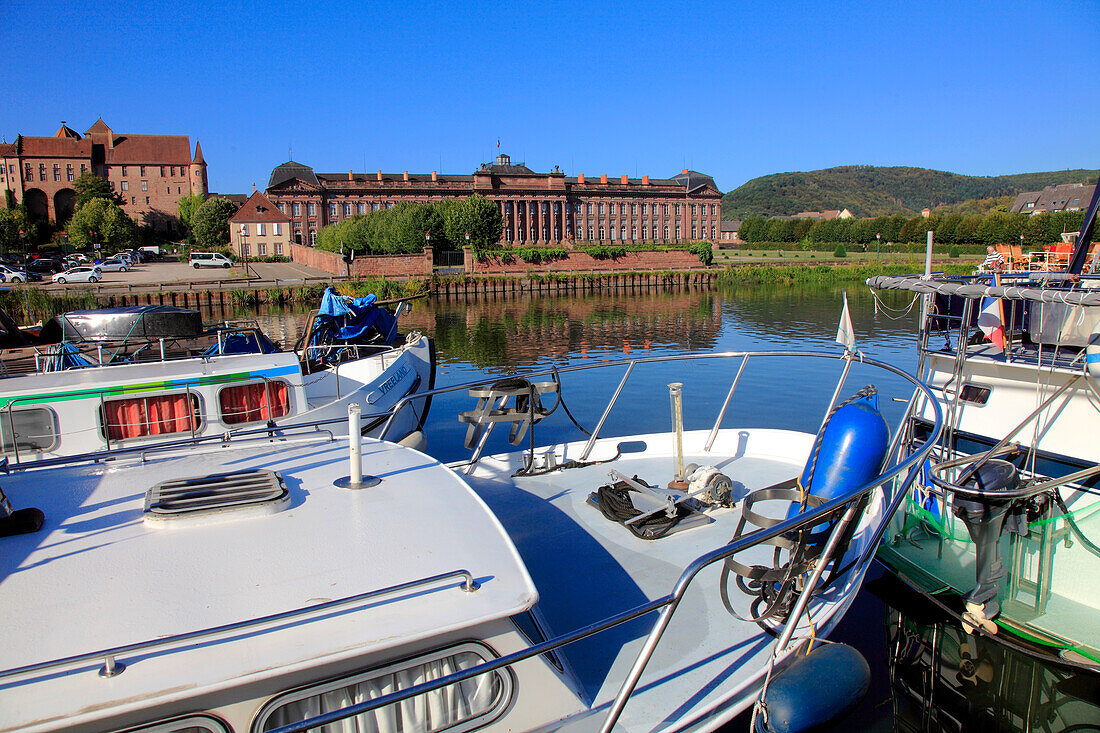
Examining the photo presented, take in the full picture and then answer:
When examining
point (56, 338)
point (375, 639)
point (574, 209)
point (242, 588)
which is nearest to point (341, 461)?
point (242, 588)

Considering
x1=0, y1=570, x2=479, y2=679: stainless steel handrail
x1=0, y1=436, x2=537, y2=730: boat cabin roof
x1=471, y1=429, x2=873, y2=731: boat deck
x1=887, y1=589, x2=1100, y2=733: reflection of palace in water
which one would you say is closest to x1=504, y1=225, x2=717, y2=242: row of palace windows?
x1=471, y1=429, x2=873, y2=731: boat deck

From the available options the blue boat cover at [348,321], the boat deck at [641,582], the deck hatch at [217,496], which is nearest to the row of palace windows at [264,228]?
the blue boat cover at [348,321]

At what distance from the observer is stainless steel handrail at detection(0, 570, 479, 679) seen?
2719mm

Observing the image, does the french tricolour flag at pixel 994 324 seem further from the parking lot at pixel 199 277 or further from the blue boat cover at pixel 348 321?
the parking lot at pixel 199 277

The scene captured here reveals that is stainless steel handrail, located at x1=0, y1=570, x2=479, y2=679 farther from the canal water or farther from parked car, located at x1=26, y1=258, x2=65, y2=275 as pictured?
parked car, located at x1=26, y1=258, x2=65, y2=275

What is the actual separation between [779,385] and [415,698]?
1865 centimetres

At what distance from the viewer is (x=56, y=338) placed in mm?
13156

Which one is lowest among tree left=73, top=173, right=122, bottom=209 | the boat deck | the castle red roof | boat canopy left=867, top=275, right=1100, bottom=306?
the boat deck

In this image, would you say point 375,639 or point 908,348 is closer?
point 375,639

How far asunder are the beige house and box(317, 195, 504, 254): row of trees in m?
10.8

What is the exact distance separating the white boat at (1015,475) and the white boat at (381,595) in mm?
1398

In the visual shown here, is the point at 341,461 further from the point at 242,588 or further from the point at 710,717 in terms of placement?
the point at 710,717

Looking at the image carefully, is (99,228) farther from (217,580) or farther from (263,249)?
(217,580)

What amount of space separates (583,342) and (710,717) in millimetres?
29327
